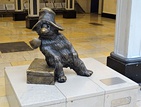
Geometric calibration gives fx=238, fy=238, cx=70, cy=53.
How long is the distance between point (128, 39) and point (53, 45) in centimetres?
A: 124

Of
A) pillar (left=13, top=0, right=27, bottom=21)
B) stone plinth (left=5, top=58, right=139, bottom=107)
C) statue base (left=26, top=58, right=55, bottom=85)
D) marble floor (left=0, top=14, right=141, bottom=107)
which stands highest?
pillar (left=13, top=0, right=27, bottom=21)

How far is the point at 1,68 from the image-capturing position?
3.91 meters

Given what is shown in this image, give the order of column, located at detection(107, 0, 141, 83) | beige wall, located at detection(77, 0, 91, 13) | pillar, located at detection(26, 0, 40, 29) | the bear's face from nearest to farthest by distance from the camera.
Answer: the bear's face, column, located at detection(107, 0, 141, 83), pillar, located at detection(26, 0, 40, 29), beige wall, located at detection(77, 0, 91, 13)

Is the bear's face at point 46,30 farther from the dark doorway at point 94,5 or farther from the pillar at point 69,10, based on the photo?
the dark doorway at point 94,5

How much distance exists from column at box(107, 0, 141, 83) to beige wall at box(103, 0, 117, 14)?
8.38 metres

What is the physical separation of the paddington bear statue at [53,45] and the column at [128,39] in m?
1.04

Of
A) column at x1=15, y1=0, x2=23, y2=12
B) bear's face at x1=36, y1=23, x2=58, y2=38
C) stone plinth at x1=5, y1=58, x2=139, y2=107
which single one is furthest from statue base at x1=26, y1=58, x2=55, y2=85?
column at x1=15, y1=0, x2=23, y2=12

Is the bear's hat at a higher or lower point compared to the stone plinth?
higher

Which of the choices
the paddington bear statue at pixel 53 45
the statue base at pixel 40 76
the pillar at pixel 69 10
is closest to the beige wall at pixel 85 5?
the pillar at pixel 69 10

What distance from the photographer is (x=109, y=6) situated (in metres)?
11.8

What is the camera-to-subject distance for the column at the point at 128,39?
9.86ft

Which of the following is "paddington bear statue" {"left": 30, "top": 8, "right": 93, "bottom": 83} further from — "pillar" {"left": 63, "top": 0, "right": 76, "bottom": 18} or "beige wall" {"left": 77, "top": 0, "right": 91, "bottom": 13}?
"beige wall" {"left": 77, "top": 0, "right": 91, "bottom": 13}

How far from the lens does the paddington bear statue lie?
2.17m

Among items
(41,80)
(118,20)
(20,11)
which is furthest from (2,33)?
(41,80)
